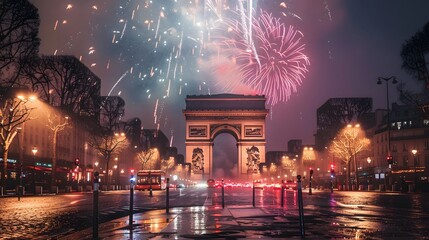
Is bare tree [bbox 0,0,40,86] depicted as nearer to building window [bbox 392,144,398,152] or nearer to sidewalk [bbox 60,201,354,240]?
Answer: sidewalk [bbox 60,201,354,240]

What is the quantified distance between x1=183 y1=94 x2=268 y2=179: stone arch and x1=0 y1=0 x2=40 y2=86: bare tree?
101 meters

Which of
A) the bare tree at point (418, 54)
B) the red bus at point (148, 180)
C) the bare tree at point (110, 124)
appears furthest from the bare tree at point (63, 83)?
the bare tree at point (418, 54)

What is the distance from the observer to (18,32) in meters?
38.4

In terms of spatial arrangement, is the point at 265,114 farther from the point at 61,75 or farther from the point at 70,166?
the point at 61,75

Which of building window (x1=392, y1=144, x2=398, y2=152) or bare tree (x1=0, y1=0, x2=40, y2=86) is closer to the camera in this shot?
bare tree (x1=0, y1=0, x2=40, y2=86)

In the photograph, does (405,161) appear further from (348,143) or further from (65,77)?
(65,77)

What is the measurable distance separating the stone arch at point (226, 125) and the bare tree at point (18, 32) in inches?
3992

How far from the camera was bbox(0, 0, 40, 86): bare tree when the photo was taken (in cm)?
3659

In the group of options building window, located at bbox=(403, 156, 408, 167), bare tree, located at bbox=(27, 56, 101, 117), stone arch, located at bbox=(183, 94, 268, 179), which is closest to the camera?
bare tree, located at bbox=(27, 56, 101, 117)

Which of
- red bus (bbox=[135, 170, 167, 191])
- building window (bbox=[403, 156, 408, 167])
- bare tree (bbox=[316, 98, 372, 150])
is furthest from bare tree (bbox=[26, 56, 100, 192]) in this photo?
building window (bbox=[403, 156, 408, 167])

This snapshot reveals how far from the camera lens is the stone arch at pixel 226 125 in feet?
460

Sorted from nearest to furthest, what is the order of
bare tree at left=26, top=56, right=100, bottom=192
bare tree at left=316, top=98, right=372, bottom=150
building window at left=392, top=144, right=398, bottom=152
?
1. bare tree at left=26, top=56, right=100, bottom=192
2. bare tree at left=316, top=98, right=372, bottom=150
3. building window at left=392, top=144, right=398, bottom=152

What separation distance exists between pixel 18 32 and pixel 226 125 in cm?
10470

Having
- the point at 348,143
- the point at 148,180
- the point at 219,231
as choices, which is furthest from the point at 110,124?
the point at 219,231
